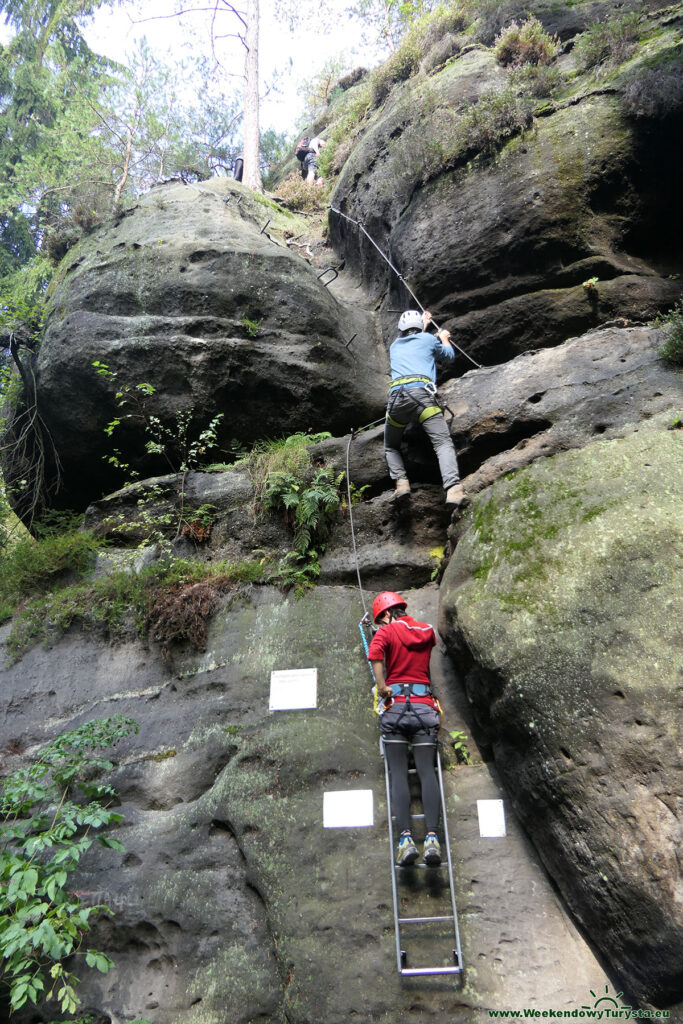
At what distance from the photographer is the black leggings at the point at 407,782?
16.3ft

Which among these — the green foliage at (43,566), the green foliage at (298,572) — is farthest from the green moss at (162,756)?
the green foliage at (43,566)

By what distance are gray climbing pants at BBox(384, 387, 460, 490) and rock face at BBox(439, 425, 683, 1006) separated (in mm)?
1239

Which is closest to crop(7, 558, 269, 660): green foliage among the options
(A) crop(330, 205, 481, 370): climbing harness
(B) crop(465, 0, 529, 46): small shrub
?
(A) crop(330, 205, 481, 370): climbing harness

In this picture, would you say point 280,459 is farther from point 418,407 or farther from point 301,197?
point 301,197

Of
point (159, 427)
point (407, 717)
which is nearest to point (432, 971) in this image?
point (407, 717)

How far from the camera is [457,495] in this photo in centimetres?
698

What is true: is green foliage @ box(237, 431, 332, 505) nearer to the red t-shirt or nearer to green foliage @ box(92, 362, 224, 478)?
green foliage @ box(92, 362, 224, 478)

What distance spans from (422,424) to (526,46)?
7.37 metres

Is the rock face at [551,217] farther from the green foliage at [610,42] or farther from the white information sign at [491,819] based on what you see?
the white information sign at [491,819]

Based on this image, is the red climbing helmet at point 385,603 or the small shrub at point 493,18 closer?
the red climbing helmet at point 385,603

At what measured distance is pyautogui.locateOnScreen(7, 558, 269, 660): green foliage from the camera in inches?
278

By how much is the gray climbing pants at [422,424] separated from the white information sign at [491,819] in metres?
3.22

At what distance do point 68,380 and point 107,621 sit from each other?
3889 mm

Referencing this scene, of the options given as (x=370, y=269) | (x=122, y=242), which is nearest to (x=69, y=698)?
(x=122, y=242)
